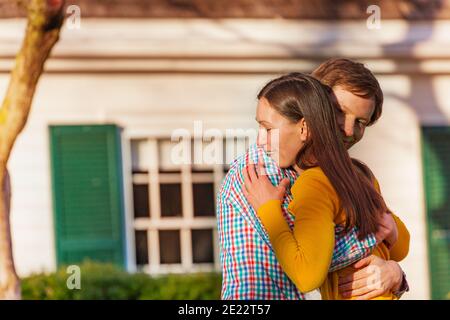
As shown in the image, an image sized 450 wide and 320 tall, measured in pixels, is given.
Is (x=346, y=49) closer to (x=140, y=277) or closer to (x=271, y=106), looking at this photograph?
(x=140, y=277)

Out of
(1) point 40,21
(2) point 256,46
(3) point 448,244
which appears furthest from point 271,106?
(3) point 448,244

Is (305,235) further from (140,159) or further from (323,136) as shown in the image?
(140,159)

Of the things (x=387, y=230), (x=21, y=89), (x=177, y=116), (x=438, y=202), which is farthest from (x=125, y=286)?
(x=387, y=230)

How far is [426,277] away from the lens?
9.12m

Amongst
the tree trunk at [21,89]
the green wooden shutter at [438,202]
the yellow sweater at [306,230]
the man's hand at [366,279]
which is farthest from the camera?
the green wooden shutter at [438,202]

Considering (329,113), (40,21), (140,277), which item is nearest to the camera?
(329,113)

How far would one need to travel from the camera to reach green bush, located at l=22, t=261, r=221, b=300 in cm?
752

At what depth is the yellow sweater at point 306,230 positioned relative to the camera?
256 cm

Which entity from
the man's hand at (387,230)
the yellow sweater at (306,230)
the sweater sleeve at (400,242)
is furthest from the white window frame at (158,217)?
→ the yellow sweater at (306,230)

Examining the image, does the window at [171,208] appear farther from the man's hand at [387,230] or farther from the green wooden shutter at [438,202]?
the man's hand at [387,230]

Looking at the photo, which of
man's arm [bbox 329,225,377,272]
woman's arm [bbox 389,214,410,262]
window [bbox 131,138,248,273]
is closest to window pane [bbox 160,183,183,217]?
window [bbox 131,138,248,273]

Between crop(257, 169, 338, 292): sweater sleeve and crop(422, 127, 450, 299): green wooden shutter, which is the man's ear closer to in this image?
crop(257, 169, 338, 292): sweater sleeve

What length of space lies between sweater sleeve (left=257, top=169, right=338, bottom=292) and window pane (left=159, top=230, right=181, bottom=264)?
6.38 meters
